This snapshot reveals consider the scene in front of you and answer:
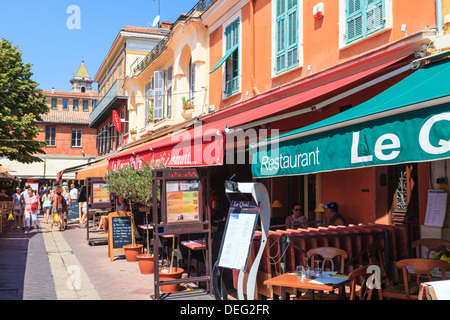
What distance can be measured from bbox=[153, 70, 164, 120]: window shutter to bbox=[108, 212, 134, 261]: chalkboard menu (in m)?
8.90

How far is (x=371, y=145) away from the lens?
13.1 ft

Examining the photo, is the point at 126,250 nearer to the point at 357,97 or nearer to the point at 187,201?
the point at 187,201

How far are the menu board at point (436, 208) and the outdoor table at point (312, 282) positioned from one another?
279cm

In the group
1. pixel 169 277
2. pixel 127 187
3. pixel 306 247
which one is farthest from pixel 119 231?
pixel 306 247

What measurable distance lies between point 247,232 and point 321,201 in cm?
528

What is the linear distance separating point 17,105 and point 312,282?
86.7ft

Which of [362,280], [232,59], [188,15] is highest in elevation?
[188,15]

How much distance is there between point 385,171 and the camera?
8.05 meters

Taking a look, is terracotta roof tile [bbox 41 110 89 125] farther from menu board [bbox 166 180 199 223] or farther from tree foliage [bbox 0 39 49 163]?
menu board [bbox 166 180 199 223]

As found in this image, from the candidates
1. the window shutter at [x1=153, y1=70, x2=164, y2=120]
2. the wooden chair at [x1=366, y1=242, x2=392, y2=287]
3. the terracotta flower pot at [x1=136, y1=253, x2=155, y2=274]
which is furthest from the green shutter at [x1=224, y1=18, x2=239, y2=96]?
the wooden chair at [x1=366, y1=242, x2=392, y2=287]

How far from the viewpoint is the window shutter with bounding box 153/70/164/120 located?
61.9 feet

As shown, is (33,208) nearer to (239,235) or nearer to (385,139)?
(239,235)

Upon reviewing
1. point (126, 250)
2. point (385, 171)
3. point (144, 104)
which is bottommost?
point (126, 250)
